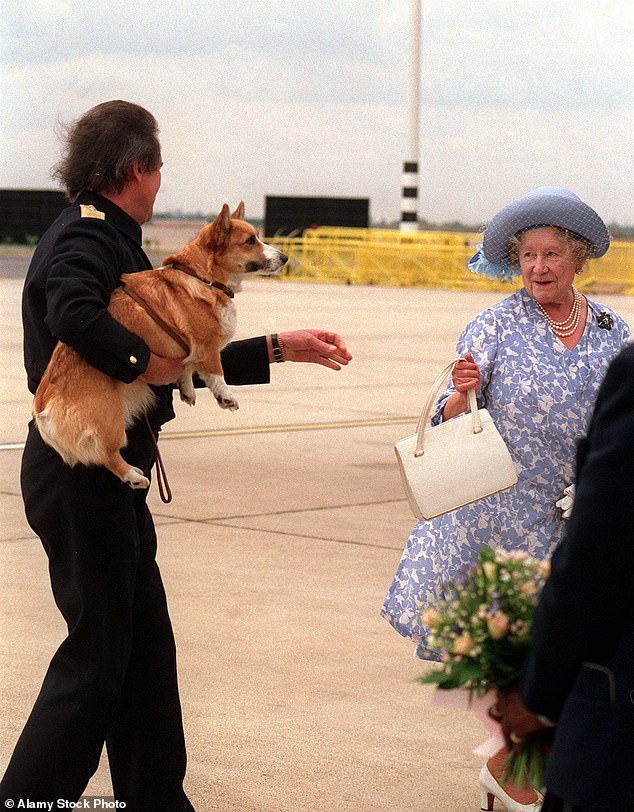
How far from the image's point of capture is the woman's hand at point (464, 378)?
13.8 ft

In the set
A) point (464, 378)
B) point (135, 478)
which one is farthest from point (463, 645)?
point (464, 378)

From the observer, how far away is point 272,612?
6.26 m

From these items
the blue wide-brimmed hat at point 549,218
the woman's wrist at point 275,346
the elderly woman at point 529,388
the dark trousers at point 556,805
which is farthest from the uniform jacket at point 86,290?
the dark trousers at point 556,805

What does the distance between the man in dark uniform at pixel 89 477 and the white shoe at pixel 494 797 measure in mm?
1221

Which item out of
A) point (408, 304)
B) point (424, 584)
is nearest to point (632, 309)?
point (408, 304)

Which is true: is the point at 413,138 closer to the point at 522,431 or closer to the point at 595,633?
the point at 522,431

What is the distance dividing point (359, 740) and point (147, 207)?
6.83 feet

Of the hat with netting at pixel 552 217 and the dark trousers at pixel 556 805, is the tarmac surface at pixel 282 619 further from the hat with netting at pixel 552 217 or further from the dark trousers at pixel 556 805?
the dark trousers at pixel 556 805

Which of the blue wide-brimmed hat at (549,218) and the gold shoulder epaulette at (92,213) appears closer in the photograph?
the gold shoulder epaulette at (92,213)

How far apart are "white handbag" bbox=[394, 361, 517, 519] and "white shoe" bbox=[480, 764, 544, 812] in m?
0.87

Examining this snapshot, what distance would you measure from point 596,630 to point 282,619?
4219 mm

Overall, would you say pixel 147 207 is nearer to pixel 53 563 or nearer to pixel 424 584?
pixel 53 563

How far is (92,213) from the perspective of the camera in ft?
11.7

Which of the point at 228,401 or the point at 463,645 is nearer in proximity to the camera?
the point at 463,645
